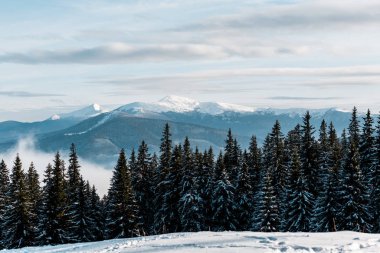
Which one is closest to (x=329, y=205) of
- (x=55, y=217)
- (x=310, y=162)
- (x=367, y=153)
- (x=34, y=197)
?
(x=310, y=162)

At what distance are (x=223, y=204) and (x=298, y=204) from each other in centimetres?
1008

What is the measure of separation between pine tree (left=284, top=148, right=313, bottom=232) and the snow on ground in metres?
28.7

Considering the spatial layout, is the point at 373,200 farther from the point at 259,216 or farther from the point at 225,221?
the point at 225,221

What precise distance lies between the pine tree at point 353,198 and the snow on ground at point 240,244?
2512 centimetres

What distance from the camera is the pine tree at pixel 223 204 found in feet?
189

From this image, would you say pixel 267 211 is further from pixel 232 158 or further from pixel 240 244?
pixel 240 244

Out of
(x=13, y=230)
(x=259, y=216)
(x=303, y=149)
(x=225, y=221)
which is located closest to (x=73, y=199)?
(x=13, y=230)

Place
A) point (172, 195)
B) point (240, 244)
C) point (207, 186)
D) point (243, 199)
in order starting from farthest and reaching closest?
point (207, 186) < point (243, 199) < point (172, 195) < point (240, 244)

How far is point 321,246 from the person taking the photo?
62.6 feet

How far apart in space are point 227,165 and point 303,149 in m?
13.6

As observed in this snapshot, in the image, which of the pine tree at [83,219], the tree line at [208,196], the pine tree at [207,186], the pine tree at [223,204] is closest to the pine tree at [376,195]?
the tree line at [208,196]

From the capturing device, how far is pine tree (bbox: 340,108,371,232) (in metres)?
46.6

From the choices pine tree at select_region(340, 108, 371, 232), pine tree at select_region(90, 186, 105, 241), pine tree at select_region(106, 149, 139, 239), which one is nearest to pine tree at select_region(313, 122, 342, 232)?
pine tree at select_region(340, 108, 371, 232)

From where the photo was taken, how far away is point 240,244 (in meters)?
20.3
